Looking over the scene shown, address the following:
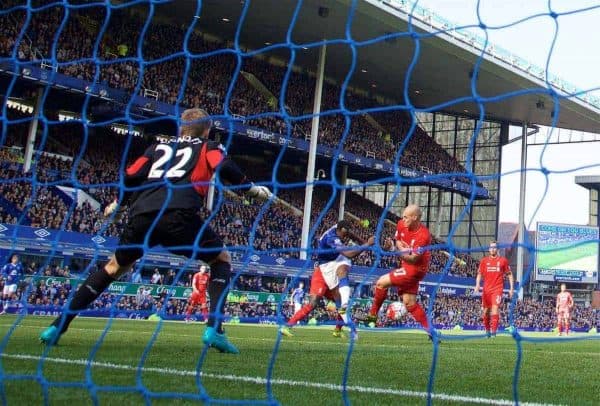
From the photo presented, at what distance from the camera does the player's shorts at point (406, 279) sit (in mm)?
9578

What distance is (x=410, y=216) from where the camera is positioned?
891 cm

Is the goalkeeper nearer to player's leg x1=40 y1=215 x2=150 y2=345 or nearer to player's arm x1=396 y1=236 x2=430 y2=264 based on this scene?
player's leg x1=40 y1=215 x2=150 y2=345

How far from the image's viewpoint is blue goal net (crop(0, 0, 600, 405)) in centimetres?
495

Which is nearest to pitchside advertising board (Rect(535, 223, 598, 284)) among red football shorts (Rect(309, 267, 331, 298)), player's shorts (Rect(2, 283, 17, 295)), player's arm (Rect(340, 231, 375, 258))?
player's shorts (Rect(2, 283, 17, 295))

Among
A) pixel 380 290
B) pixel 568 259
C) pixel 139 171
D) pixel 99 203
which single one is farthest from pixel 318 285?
pixel 568 259

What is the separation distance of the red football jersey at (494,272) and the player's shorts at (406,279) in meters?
4.69

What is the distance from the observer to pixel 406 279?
31.5 ft

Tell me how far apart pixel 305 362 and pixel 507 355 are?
3.00 metres

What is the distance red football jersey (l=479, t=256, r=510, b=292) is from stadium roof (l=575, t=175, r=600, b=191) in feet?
164

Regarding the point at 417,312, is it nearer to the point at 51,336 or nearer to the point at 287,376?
the point at 287,376

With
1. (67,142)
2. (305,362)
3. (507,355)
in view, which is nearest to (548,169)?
(305,362)

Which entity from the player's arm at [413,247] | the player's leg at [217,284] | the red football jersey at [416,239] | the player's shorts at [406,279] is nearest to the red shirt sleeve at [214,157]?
the player's leg at [217,284]

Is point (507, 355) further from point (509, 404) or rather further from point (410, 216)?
point (509, 404)

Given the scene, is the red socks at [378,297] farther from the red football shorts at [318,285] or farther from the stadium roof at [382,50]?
the stadium roof at [382,50]
